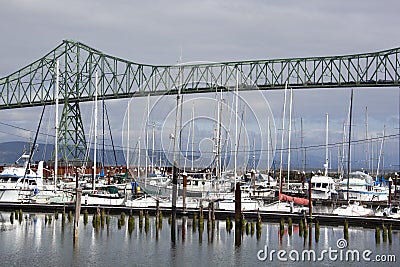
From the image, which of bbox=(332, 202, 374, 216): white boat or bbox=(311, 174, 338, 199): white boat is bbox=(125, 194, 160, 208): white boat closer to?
bbox=(332, 202, 374, 216): white boat

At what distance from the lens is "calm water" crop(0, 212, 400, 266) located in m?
42.7

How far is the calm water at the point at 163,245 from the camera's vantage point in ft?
140

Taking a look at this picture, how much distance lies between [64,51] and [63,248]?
68212 mm

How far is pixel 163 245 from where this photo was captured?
1905 inches

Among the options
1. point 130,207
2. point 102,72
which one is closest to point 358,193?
point 130,207

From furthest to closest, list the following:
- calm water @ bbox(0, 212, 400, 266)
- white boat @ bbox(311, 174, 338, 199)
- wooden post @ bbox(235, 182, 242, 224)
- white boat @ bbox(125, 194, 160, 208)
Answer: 1. white boat @ bbox(311, 174, 338, 199)
2. white boat @ bbox(125, 194, 160, 208)
3. wooden post @ bbox(235, 182, 242, 224)
4. calm water @ bbox(0, 212, 400, 266)

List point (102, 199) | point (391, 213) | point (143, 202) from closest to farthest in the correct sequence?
1. point (391, 213)
2. point (143, 202)
3. point (102, 199)

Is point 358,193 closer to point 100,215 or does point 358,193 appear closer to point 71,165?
point 100,215

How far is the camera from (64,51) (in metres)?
111

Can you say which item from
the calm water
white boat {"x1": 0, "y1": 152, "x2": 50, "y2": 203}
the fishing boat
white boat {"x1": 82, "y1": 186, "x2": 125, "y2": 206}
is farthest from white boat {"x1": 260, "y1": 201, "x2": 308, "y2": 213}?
the fishing boat

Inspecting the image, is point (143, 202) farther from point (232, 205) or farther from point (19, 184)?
point (19, 184)

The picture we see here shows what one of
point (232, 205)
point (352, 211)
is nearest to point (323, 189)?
point (352, 211)

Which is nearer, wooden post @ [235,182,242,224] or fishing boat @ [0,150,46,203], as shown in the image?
wooden post @ [235,182,242,224]

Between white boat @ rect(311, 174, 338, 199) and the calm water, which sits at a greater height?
white boat @ rect(311, 174, 338, 199)
